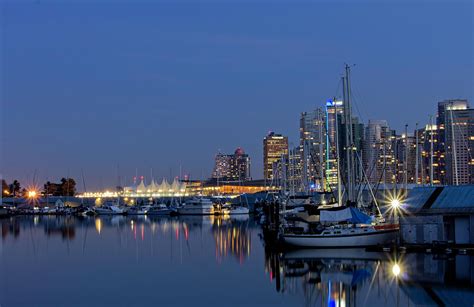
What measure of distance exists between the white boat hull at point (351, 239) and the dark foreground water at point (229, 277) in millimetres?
1080

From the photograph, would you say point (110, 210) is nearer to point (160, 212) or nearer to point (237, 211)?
point (160, 212)

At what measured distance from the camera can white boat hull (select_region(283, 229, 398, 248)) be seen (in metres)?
42.0

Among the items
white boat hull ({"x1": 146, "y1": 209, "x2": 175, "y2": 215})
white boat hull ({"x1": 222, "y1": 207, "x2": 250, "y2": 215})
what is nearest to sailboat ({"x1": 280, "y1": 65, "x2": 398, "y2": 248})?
white boat hull ({"x1": 222, "y1": 207, "x2": 250, "y2": 215})

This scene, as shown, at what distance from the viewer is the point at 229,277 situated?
3441 centimetres

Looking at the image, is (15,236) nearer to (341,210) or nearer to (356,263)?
(341,210)

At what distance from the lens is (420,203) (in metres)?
40.8

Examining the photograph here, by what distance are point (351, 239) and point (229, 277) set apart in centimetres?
1105

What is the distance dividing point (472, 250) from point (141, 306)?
19.4 meters

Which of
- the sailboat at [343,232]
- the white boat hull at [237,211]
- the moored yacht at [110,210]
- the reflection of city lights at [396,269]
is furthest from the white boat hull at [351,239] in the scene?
the moored yacht at [110,210]

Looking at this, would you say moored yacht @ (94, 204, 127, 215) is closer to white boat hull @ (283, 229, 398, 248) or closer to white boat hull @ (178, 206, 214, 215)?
white boat hull @ (178, 206, 214, 215)

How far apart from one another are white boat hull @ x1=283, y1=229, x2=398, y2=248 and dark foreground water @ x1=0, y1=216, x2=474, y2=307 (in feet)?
3.54

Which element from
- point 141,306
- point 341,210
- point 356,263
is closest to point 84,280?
point 141,306

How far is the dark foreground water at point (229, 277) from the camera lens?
2700 cm

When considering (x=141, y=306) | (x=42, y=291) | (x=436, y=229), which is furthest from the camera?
(x=436, y=229)
